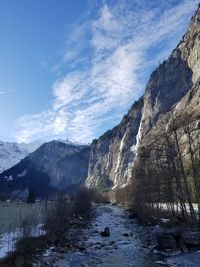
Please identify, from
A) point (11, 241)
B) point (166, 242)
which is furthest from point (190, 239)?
point (11, 241)

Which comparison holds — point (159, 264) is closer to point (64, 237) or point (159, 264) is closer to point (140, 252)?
point (140, 252)

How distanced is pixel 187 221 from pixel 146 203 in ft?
134

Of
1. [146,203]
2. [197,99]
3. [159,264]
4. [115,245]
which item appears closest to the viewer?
[159,264]

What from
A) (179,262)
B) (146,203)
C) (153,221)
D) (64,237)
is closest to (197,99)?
(146,203)

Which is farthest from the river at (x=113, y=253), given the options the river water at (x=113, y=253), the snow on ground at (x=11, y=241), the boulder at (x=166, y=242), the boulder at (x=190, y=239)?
the snow on ground at (x=11, y=241)

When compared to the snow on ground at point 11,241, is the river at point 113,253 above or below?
below

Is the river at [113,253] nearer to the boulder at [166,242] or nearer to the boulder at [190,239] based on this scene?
the boulder at [166,242]

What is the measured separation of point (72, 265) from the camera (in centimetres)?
3450

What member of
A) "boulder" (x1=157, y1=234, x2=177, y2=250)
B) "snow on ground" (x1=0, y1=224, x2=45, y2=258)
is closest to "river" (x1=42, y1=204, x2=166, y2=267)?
"boulder" (x1=157, y1=234, x2=177, y2=250)

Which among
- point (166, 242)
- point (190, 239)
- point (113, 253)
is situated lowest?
point (113, 253)

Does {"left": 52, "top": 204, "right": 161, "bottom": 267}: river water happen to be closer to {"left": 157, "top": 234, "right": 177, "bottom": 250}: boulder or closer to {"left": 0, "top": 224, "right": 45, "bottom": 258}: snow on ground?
{"left": 157, "top": 234, "right": 177, "bottom": 250}: boulder

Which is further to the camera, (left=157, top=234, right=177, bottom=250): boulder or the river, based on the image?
(left=157, top=234, right=177, bottom=250): boulder

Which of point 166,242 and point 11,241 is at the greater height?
point 11,241

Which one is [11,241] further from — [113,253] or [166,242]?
[166,242]
